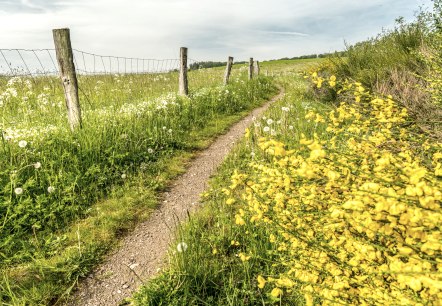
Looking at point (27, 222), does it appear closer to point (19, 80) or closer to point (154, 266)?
point (154, 266)

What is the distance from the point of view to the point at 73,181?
523 cm

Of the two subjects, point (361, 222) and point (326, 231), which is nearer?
point (361, 222)

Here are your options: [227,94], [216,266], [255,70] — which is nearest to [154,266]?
[216,266]

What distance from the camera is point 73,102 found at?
20.7 ft

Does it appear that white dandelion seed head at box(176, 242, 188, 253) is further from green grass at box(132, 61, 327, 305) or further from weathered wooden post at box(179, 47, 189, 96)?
weathered wooden post at box(179, 47, 189, 96)

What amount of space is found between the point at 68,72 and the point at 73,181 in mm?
2407

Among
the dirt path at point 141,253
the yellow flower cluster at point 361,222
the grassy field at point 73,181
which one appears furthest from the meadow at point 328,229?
the grassy field at point 73,181

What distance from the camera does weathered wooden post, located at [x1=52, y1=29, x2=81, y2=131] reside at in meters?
6.08

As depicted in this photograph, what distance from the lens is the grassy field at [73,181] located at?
3746 millimetres

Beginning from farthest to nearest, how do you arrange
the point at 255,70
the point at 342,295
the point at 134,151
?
the point at 255,70, the point at 134,151, the point at 342,295

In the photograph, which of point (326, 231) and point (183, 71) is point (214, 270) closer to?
point (326, 231)

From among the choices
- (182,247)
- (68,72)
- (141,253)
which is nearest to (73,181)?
(141,253)

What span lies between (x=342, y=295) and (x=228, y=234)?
1.98 metres

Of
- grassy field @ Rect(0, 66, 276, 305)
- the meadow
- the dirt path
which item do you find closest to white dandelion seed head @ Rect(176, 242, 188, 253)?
the meadow
